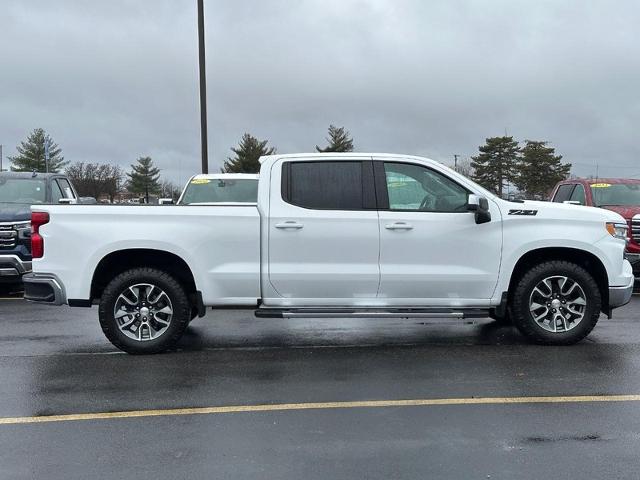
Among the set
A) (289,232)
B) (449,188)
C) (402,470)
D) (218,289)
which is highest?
(449,188)

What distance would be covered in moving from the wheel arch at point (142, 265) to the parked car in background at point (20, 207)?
7.47 feet

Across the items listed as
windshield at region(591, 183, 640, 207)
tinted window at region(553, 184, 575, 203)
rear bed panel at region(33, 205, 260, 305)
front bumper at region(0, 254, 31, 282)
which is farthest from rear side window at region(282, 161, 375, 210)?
tinted window at region(553, 184, 575, 203)

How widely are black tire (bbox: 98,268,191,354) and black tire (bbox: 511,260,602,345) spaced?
341 centimetres

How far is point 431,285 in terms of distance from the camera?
644 centimetres

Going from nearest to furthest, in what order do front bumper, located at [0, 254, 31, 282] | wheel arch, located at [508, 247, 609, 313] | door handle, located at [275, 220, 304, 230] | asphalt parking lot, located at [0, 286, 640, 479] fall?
asphalt parking lot, located at [0, 286, 640, 479], door handle, located at [275, 220, 304, 230], wheel arch, located at [508, 247, 609, 313], front bumper, located at [0, 254, 31, 282]

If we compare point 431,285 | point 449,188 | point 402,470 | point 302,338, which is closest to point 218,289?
point 302,338

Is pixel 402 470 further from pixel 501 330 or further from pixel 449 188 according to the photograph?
pixel 501 330

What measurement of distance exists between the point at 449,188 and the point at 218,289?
2577mm

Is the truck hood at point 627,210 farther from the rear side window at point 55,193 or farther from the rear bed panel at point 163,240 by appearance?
the rear side window at point 55,193

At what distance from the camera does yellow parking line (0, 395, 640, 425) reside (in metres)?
4.64

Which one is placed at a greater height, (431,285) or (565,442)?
(431,285)

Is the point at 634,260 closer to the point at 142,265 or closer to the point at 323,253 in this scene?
the point at 323,253

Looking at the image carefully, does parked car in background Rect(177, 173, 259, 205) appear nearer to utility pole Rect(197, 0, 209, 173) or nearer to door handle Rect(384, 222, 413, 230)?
door handle Rect(384, 222, 413, 230)

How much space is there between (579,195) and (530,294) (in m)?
6.49
